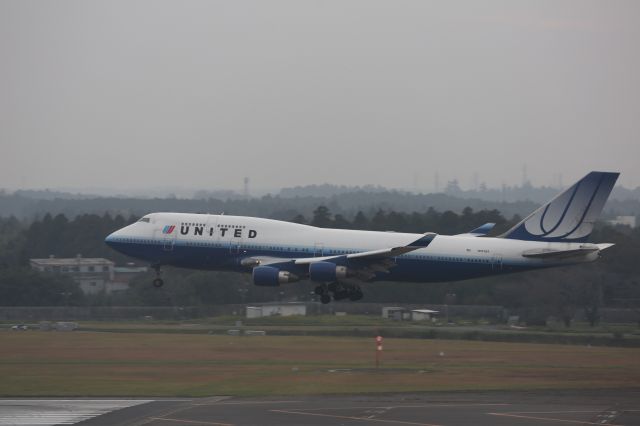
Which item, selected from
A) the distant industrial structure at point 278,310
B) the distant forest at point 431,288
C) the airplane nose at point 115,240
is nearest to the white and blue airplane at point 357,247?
the airplane nose at point 115,240

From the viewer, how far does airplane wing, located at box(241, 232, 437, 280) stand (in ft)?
203

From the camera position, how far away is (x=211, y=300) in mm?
92812

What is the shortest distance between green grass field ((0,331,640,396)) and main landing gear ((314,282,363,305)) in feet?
7.75

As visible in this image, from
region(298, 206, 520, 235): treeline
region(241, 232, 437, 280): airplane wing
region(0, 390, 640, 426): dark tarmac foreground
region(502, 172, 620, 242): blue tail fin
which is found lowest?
region(0, 390, 640, 426): dark tarmac foreground

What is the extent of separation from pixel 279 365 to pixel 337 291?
12328mm

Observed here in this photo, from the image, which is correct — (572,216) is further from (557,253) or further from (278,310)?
(278,310)

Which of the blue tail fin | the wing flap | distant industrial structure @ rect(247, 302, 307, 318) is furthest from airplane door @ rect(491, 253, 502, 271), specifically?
distant industrial structure @ rect(247, 302, 307, 318)

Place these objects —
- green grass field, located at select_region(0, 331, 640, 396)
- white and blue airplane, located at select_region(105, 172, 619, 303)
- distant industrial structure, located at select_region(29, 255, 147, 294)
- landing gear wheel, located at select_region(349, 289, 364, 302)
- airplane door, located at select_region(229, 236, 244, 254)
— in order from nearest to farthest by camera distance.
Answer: green grass field, located at select_region(0, 331, 640, 396)
white and blue airplane, located at select_region(105, 172, 619, 303)
airplane door, located at select_region(229, 236, 244, 254)
landing gear wheel, located at select_region(349, 289, 364, 302)
distant industrial structure, located at select_region(29, 255, 147, 294)

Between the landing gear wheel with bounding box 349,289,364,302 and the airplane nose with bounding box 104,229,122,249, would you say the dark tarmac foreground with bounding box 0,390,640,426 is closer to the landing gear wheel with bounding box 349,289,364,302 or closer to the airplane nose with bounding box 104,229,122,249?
the landing gear wheel with bounding box 349,289,364,302

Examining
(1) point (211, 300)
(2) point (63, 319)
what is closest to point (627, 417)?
(2) point (63, 319)

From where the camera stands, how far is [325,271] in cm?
6250

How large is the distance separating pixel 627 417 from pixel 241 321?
4176 centimetres

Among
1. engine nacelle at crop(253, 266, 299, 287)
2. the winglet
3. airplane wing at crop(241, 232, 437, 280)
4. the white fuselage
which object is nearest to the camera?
the winglet

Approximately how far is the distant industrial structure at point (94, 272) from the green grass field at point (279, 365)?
1557 inches
